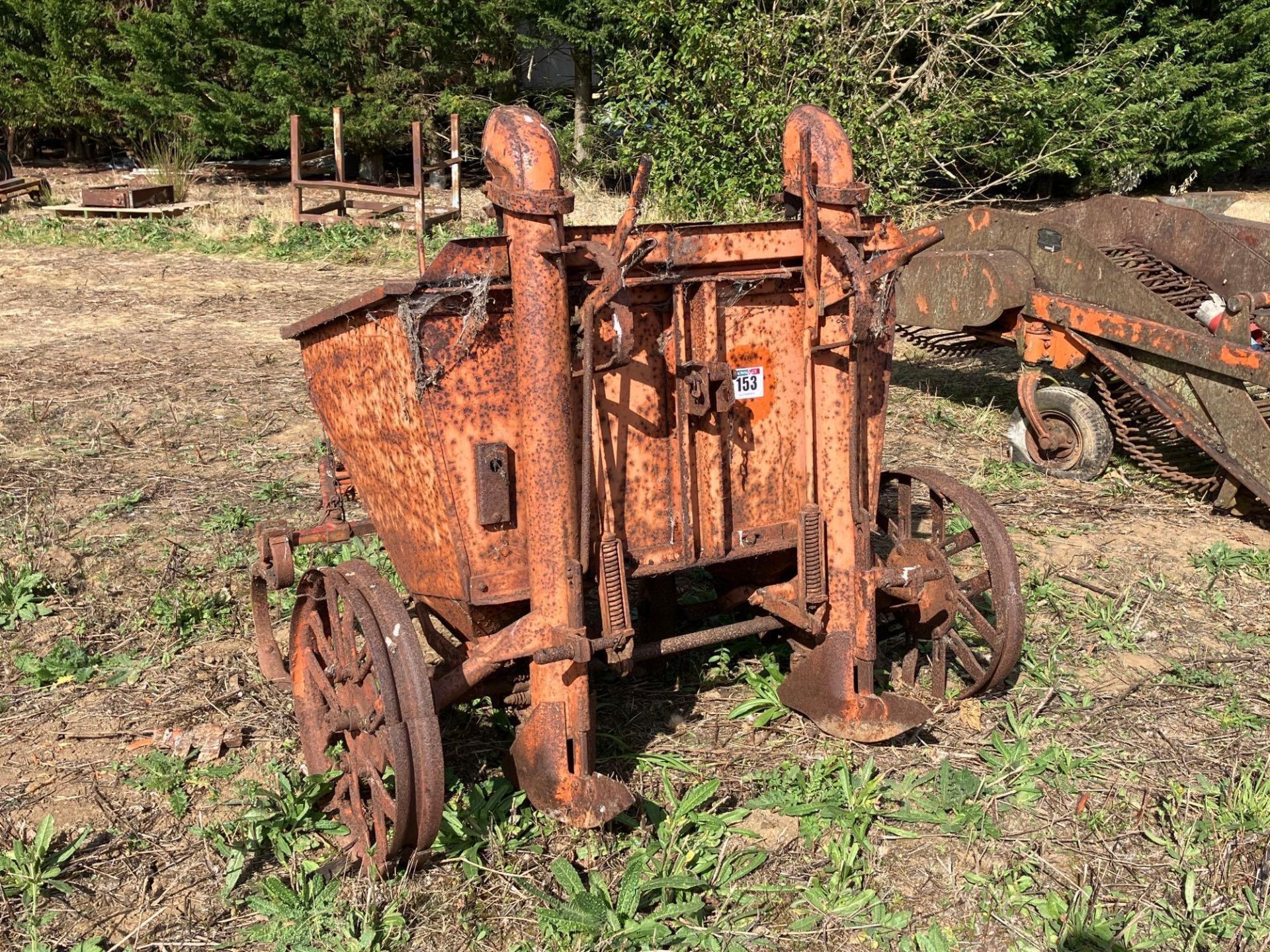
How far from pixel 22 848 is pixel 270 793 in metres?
0.65

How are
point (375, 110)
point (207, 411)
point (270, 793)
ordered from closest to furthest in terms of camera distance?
1. point (270, 793)
2. point (207, 411)
3. point (375, 110)

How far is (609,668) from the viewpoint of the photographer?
3906mm

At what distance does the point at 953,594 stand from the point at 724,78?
9165mm

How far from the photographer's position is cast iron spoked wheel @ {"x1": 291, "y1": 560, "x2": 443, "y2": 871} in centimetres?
279

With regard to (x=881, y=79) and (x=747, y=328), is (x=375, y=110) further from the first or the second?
(x=747, y=328)

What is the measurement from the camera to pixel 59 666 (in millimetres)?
4117

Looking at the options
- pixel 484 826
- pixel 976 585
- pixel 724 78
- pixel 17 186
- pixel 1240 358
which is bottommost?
pixel 484 826

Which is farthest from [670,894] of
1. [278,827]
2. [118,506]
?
[118,506]

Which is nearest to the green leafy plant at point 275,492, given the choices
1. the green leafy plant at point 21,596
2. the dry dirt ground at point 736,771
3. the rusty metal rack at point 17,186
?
the dry dirt ground at point 736,771

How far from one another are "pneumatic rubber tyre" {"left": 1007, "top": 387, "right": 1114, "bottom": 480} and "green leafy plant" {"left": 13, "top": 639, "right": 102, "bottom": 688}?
4902mm

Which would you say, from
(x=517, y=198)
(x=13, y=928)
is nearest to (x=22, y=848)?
(x=13, y=928)

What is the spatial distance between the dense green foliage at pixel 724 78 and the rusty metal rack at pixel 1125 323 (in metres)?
4.81

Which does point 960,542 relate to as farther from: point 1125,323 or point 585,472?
point 1125,323

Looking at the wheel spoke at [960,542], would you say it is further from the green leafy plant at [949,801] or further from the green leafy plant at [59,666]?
the green leafy plant at [59,666]
